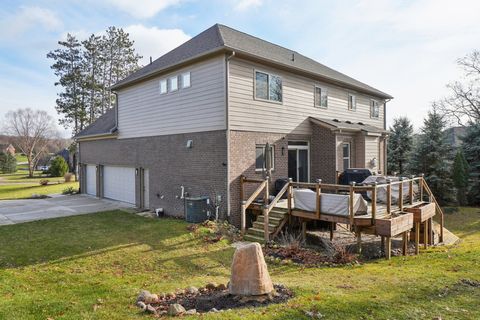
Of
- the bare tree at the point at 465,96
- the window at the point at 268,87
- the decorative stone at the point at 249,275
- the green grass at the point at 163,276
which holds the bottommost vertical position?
the green grass at the point at 163,276

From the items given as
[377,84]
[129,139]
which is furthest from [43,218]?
[377,84]

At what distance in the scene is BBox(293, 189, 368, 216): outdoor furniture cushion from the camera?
9218mm

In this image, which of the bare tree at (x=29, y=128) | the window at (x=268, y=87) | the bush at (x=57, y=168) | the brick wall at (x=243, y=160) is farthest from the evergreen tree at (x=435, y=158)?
the bare tree at (x=29, y=128)

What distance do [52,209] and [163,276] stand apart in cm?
1088

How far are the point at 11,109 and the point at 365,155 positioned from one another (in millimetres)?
54830

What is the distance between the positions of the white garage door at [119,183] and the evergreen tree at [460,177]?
20.0m

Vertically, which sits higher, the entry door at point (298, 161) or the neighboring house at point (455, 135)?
the neighboring house at point (455, 135)

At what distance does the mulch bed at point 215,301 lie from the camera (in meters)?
4.83

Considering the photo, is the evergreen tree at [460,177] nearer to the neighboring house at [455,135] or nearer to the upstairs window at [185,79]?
the neighboring house at [455,135]

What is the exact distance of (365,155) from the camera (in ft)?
52.3

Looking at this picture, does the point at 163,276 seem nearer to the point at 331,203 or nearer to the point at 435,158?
the point at 331,203

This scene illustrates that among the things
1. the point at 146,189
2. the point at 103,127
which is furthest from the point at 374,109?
the point at 103,127

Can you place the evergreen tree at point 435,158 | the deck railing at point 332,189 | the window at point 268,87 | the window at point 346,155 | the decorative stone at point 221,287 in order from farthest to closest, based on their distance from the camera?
1. the evergreen tree at point 435,158
2. the window at point 346,155
3. the window at point 268,87
4. the deck railing at point 332,189
5. the decorative stone at point 221,287

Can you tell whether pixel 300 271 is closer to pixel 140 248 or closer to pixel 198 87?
pixel 140 248
